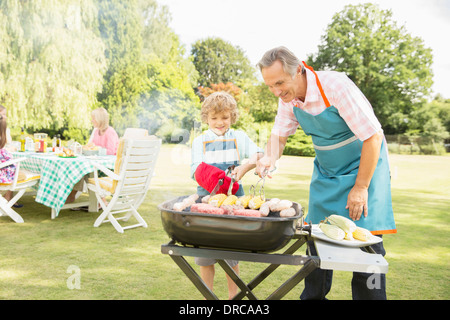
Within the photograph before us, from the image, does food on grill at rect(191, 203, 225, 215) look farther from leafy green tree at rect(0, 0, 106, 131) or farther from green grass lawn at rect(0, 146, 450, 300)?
leafy green tree at rect(0, 0, 106, 131)

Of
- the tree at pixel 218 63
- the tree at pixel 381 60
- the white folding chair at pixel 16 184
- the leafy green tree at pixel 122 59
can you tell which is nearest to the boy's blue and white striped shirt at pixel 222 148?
the white folding chair at pixel 16 184

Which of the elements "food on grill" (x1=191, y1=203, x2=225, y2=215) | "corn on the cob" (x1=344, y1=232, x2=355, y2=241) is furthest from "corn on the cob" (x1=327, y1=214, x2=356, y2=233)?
"food on grill" (x1=191, y1=203, x2=225, y2=215)

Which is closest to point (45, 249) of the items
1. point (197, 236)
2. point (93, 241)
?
point (93, 241)

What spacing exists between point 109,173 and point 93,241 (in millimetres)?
742

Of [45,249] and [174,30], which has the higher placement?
[174,30]

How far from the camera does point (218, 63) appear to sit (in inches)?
1382

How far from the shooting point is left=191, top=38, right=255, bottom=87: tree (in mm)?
34812

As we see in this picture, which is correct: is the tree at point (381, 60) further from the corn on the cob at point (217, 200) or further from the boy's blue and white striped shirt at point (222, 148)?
the corn on the cob at point (217, 200)

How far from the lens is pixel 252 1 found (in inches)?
992

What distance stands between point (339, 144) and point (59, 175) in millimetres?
→ 3600

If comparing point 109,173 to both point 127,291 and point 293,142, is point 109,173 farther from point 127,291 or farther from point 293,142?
point 293,142

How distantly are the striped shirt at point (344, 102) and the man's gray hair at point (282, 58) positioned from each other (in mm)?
137

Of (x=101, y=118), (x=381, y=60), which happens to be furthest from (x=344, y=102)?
(x=381, y=60)

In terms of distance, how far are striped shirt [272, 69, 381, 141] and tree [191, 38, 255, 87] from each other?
32574 millimetres
